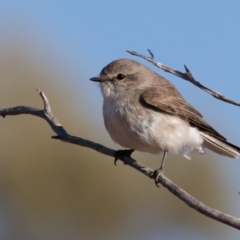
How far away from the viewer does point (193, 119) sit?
7332 mm

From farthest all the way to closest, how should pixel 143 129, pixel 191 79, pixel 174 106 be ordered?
pixel 174 106 < pixel 143 129 < pixel 191 79

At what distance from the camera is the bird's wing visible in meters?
6.94

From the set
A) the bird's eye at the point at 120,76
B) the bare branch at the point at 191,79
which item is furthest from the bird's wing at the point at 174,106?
the bare branch at the point at 191,79

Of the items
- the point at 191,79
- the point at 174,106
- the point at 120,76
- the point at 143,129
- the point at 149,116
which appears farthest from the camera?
the point at 120,76

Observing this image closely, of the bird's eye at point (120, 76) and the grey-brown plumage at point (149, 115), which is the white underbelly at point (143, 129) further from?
the bird's eye at point (120, 76)

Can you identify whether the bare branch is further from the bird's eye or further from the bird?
the bird's eye

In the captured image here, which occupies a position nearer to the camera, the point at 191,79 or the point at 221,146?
the point at 191,79

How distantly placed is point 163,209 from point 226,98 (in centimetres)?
928

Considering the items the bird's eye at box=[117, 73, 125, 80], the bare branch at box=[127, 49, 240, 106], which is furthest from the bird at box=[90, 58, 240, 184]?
the bare branch at box=[127, 49, 240, 106]

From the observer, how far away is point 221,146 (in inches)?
287

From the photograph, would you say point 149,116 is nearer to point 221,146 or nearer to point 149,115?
point 149,115

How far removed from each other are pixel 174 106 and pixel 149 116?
22.6 inches

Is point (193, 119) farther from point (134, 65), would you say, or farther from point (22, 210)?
point (22, 210)

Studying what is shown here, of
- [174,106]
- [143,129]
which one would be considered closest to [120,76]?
[174,106]
